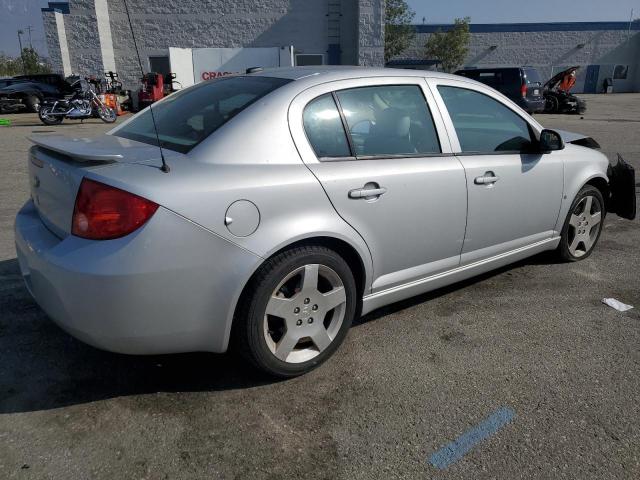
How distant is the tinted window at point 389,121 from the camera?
2.83m

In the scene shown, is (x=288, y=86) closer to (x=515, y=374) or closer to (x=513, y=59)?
(x=515, y=374)

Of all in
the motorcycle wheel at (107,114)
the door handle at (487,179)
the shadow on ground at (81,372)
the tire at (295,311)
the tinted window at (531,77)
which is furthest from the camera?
the tinted window at (531,77)

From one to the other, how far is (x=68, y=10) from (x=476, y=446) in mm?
36231

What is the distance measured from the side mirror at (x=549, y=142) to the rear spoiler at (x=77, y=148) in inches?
113

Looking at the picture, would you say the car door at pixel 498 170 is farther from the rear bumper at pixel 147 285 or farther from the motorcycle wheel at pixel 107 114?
the motorcycle wheel at pixel 107 114

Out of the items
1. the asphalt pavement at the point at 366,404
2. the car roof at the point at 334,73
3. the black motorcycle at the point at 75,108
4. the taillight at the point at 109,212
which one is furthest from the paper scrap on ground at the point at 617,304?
the black motorcycle at the point at 75,108

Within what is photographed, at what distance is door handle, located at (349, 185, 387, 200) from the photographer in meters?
2.64

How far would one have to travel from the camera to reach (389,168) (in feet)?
9.27

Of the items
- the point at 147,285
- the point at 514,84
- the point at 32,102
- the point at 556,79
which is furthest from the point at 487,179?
the point at 32,102

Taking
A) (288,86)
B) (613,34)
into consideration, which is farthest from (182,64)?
(613,34)

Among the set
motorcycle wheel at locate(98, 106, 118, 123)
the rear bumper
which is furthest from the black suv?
the rear bumper

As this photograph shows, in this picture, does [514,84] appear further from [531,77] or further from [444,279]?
[444,279]

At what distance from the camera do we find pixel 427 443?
2.22 m

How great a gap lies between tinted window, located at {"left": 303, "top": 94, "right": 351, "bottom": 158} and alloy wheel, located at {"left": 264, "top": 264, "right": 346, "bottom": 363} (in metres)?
0.62
